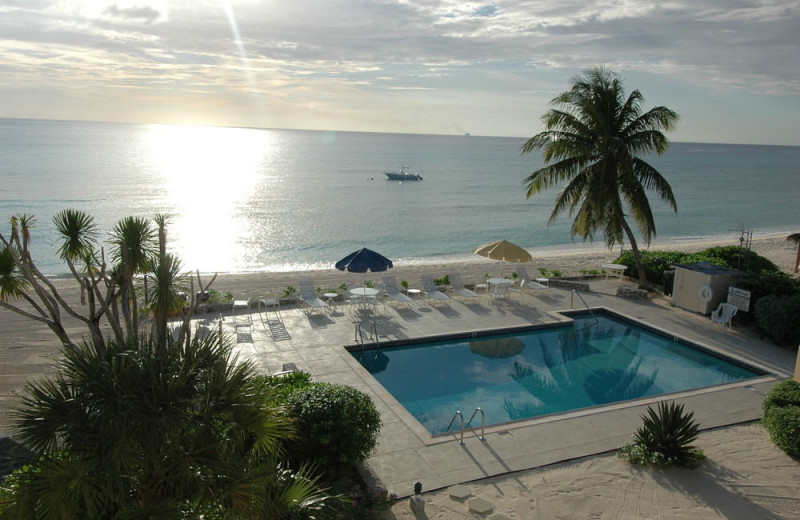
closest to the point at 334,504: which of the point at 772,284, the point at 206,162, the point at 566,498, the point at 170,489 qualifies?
the point at 170,489

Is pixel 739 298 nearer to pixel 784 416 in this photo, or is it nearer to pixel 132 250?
pixel 784 416

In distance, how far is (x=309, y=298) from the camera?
16.3 m

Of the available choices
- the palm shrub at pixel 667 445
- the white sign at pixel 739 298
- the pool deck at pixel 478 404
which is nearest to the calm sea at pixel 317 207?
the pool deck at pixel 478 404

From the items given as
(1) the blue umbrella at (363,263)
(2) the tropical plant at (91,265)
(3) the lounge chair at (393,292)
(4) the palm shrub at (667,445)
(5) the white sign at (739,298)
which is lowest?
(4) the palm shrub at (667,445)

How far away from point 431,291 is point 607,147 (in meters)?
7.40

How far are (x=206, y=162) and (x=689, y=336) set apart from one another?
114532mm

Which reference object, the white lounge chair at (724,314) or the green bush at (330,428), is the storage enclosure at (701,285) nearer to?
the white lounge chair at (724,314)

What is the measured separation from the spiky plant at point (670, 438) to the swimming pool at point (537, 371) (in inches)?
94.6

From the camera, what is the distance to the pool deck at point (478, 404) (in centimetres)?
845

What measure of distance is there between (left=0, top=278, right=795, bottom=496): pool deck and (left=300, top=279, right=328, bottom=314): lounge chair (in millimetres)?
334

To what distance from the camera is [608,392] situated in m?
12.3

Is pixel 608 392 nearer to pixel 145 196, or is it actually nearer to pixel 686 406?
pixel 686 406

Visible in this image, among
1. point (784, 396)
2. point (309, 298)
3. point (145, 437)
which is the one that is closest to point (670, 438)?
point (784, 396)

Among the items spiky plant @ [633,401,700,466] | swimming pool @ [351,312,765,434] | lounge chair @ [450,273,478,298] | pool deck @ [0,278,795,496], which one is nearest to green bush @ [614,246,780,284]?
pool deck @ [0,278,795,496]
